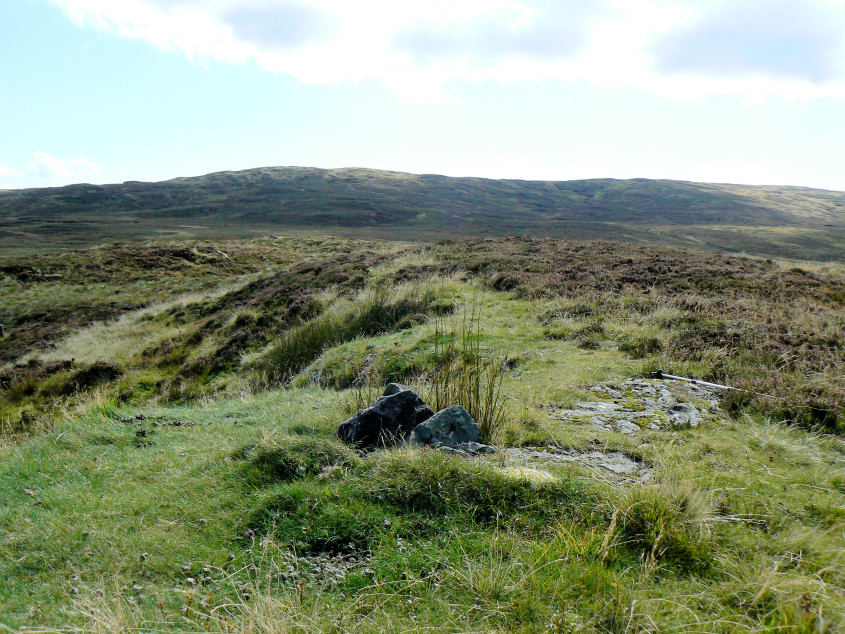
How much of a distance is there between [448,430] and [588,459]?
1.34 m

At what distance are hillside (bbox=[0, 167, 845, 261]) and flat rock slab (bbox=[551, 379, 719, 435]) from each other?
62287mm

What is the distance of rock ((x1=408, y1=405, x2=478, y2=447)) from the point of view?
4797 millimetres

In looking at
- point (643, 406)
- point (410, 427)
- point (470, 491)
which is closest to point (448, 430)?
point (410, 427)

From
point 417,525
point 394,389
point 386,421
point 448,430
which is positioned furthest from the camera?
point 394,389

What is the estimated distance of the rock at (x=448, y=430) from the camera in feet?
15.7

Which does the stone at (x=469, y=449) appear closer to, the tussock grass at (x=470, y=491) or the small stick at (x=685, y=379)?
the tussock grass at (x=470, y=491)

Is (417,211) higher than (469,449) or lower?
higher

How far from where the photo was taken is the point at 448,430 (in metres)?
4.89

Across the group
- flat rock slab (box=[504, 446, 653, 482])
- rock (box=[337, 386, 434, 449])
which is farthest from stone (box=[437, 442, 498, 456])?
rock (box=[337, 386, 434, 449])

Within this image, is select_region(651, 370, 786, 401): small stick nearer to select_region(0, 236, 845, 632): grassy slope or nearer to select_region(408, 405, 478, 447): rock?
select_region(0, 236, 845, 632): grassy slope

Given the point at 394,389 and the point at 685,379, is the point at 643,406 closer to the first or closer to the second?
the point at 685,379

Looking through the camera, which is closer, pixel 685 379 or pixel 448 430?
pixel 448 430

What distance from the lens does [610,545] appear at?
3121 mm

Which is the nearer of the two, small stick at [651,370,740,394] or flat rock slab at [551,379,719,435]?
flat rock slab at [551,379,719,435]
